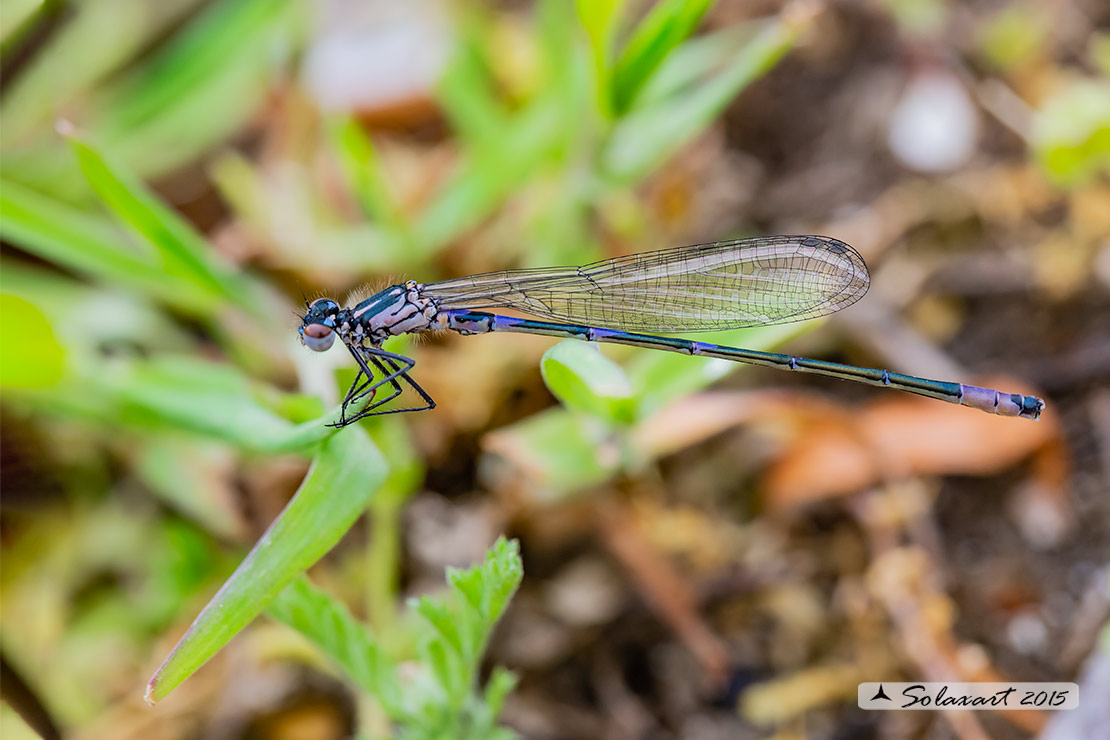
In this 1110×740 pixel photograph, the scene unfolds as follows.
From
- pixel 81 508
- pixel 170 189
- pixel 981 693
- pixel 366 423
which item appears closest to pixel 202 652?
pixel 366 423

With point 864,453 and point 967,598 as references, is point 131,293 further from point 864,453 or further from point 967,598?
point 967,598

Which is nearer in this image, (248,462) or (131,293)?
(248,462)

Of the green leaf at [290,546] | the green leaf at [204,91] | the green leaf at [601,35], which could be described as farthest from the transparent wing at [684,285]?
the green leaf at [204,91]

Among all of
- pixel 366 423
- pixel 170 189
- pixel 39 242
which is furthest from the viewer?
pixel 170 189

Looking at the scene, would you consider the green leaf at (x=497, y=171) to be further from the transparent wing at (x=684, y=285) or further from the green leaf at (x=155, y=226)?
the green leaf at (x=155, y=226)

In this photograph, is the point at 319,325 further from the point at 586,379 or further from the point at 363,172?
the point at 586,379

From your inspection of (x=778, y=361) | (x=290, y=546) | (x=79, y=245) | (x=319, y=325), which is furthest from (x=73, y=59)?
(x=778, y=361)
